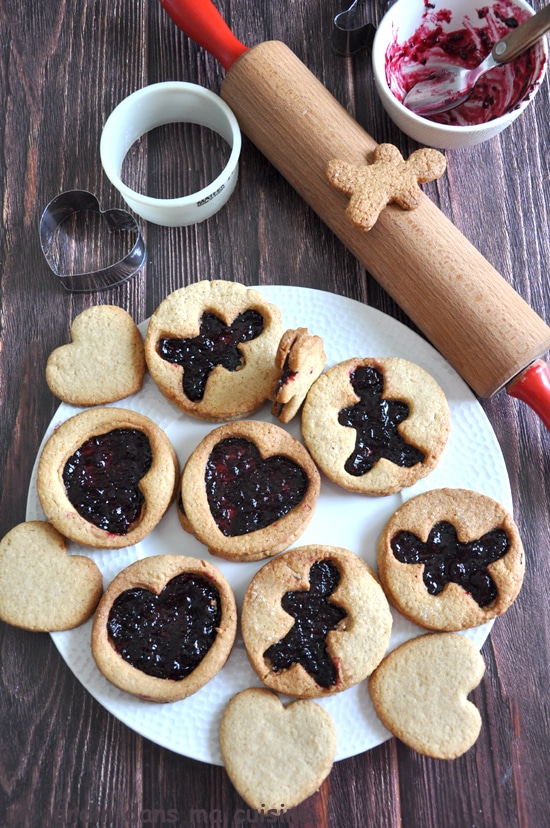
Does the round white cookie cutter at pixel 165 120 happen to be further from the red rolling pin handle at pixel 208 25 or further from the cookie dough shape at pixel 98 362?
the cookie dough shape at pixel 98 362

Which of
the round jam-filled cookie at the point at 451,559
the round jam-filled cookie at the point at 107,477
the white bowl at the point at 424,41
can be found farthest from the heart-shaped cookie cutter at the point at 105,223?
the round jam-filled cookie at the point at 451,559

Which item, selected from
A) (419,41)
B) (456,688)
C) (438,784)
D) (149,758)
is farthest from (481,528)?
(419,41)

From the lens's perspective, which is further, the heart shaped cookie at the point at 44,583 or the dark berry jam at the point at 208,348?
the dark berry jam at the point at 208,348

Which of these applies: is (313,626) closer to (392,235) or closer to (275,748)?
(275,748)

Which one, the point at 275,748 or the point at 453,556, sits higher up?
the point at 453,556

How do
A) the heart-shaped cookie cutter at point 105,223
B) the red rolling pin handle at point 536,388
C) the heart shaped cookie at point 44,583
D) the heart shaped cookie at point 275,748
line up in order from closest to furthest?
1. the heart shaped cookie at point 275,748
2. the heart shaped cookie at point 44,583
3. the red rolling pin handle at point 536,388
4. the heart-shaped cookie cutter at point 105,223

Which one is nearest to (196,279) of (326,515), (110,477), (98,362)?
(98,362)
